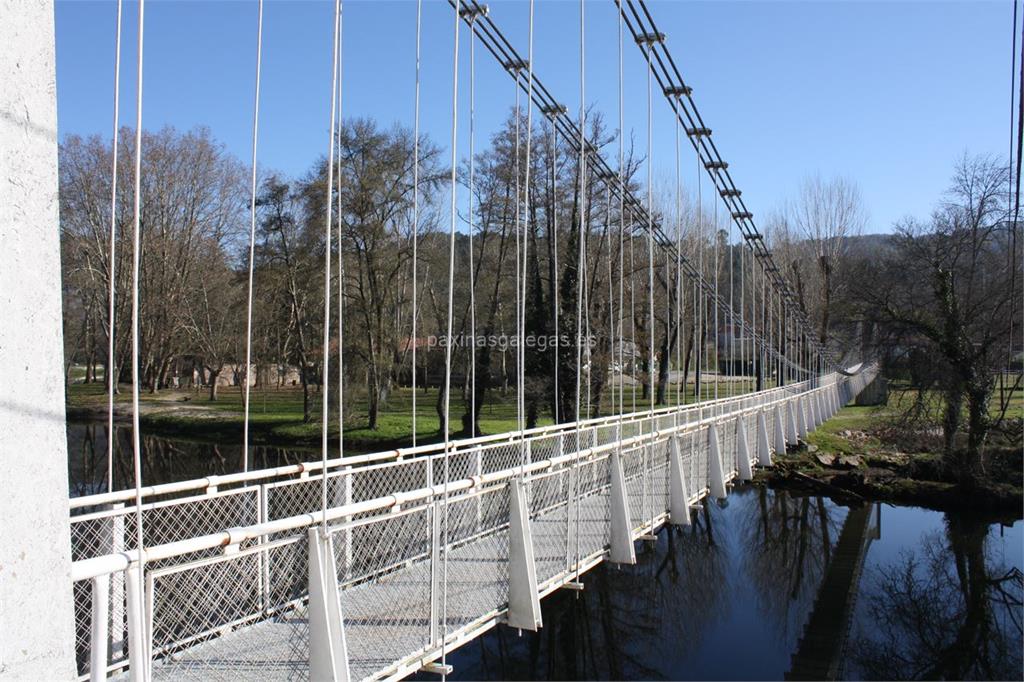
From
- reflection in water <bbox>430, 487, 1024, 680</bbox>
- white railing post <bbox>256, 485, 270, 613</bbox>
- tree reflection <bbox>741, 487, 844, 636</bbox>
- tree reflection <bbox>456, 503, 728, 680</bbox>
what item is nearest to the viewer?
white railing post <bbox>256, 485, 270, 613</bbox>

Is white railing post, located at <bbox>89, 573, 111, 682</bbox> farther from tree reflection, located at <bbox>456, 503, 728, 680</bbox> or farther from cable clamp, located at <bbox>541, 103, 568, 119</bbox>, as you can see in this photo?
cable clamp, located at <bbox>541, 103, 568, 119</bbox>

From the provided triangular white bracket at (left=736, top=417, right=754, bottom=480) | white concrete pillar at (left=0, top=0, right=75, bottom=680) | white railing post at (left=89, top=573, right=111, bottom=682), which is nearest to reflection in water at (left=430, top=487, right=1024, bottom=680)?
triangular white bracket at (left=736, top=417, right=754, bottom=480)

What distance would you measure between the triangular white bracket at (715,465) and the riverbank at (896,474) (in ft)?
29.4

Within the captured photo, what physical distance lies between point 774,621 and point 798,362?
76.6 ft

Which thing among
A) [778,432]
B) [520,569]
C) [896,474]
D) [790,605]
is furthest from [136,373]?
[896,474]

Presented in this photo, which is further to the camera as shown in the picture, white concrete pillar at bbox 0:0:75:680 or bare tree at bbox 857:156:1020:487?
bare tree at bbox 857:156:1020:487

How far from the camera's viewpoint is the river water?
933cm

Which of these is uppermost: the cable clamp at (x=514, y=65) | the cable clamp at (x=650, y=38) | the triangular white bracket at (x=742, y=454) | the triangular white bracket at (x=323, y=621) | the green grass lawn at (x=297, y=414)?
the cable clamp at (x=650, y=38)

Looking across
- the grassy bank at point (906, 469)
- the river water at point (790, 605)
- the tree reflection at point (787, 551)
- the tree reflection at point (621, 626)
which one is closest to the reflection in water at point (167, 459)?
the river water at point (790, 605)

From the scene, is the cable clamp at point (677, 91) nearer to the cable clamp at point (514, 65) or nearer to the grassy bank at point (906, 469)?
the cable clamp at point (514, 65)

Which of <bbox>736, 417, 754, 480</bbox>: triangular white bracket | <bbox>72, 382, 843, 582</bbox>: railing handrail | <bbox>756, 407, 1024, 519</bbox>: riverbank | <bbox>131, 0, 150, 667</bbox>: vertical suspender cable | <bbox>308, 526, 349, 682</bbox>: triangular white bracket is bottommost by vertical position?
<bbox>756, 407, 1024, 519</bbox>: riverbank

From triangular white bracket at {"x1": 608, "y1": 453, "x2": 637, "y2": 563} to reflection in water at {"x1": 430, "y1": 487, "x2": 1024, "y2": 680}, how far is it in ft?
11.7

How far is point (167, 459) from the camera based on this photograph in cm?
2003

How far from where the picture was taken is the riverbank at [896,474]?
50.5ft
